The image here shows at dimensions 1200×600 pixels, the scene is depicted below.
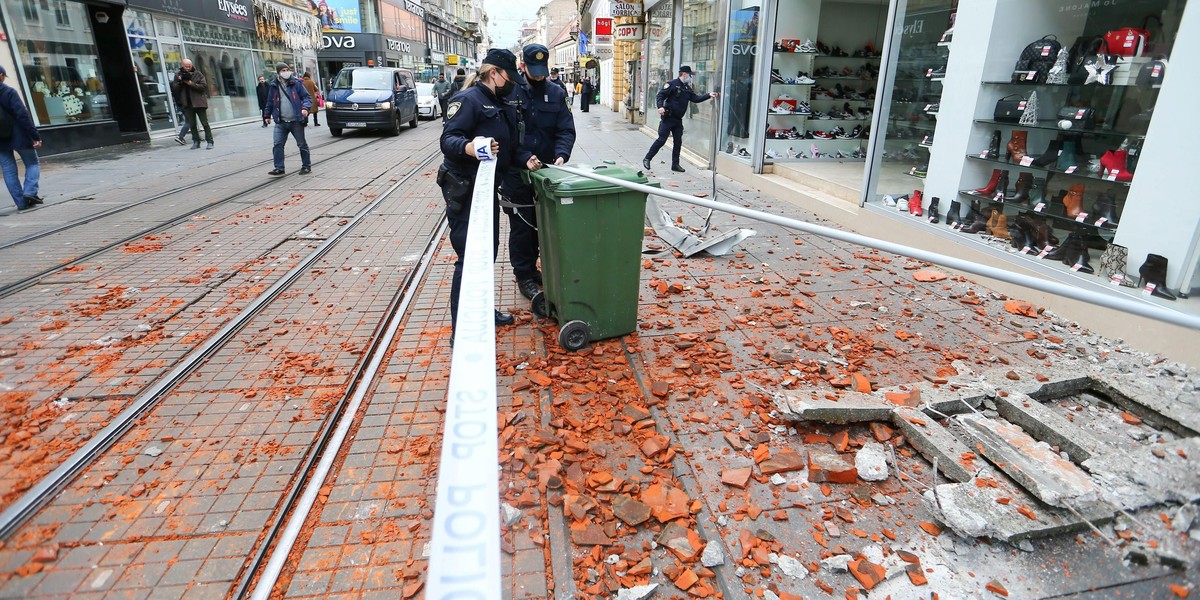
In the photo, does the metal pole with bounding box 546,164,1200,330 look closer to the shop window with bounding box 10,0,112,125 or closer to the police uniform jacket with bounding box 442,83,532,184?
the police uniform jacket with bounding box 442,83,532,184

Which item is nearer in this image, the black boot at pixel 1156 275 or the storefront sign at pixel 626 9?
the black boot at pixel 1156 275

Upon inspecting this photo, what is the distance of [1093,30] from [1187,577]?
5.06 m

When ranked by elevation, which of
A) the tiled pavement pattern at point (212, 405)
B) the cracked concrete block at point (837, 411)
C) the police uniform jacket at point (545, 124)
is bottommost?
the tiled pavement pattern at point (212, 405)

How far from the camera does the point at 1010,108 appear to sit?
5895 millimetres

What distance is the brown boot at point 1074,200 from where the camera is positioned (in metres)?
5.27

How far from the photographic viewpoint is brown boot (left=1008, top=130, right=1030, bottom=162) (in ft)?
19.3

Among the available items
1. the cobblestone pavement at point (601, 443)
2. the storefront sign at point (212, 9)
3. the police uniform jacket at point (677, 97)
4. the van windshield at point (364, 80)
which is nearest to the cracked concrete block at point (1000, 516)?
the cobblestone pavement at point (601, 443)

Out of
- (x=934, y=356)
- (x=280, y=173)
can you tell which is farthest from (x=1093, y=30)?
(x=280, y=173)

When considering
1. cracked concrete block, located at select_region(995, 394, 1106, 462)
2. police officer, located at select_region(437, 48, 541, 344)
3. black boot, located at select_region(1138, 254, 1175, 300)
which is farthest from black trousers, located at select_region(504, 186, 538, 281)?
black boot, located at select_region(1138, 254, 1175, 300)

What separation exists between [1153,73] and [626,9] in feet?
65.3

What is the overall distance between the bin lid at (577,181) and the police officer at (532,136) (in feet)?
1.55

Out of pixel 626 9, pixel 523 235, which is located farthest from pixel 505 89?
pixel 626 9

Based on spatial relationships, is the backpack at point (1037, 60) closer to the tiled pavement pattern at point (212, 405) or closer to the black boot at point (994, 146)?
the black boot at point (994, 146)

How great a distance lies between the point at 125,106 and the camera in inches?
669
